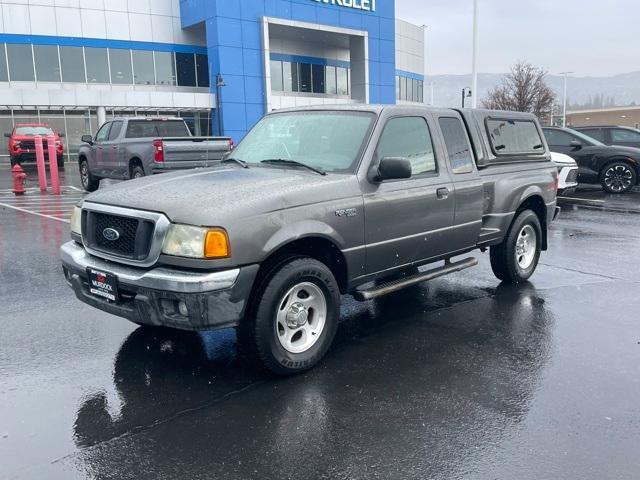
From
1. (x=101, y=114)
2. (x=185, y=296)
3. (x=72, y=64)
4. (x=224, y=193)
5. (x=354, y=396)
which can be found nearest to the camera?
(x=185, y=296)

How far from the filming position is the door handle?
210 inches

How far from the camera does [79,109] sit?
3541 centimetres

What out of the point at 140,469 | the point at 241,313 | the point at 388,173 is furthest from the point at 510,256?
the point at 140,469

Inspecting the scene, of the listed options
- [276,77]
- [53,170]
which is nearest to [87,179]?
[53,170]

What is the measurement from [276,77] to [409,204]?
39881 mm

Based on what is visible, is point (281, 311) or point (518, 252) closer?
point (281, 311)

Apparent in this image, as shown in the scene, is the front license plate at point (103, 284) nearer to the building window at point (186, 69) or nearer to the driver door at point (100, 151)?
the driver door at point (100, 151)

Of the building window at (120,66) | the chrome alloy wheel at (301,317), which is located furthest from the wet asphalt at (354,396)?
the building window at (120,66)

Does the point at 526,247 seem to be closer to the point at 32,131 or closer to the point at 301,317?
the point at 301,317

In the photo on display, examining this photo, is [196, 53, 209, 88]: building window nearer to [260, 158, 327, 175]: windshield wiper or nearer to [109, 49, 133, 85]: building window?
[109, 49, 133, 85]: building window

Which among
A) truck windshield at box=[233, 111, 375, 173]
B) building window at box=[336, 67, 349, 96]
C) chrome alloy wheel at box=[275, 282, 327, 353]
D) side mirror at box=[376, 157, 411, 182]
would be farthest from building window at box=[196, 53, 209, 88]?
chrome alloy wheel at box=[275, 282, 327, 353]

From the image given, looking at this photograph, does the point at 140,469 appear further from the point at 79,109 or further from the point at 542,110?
the point at 542,110

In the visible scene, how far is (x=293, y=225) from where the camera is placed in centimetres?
412

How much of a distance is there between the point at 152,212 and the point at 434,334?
2.65m
